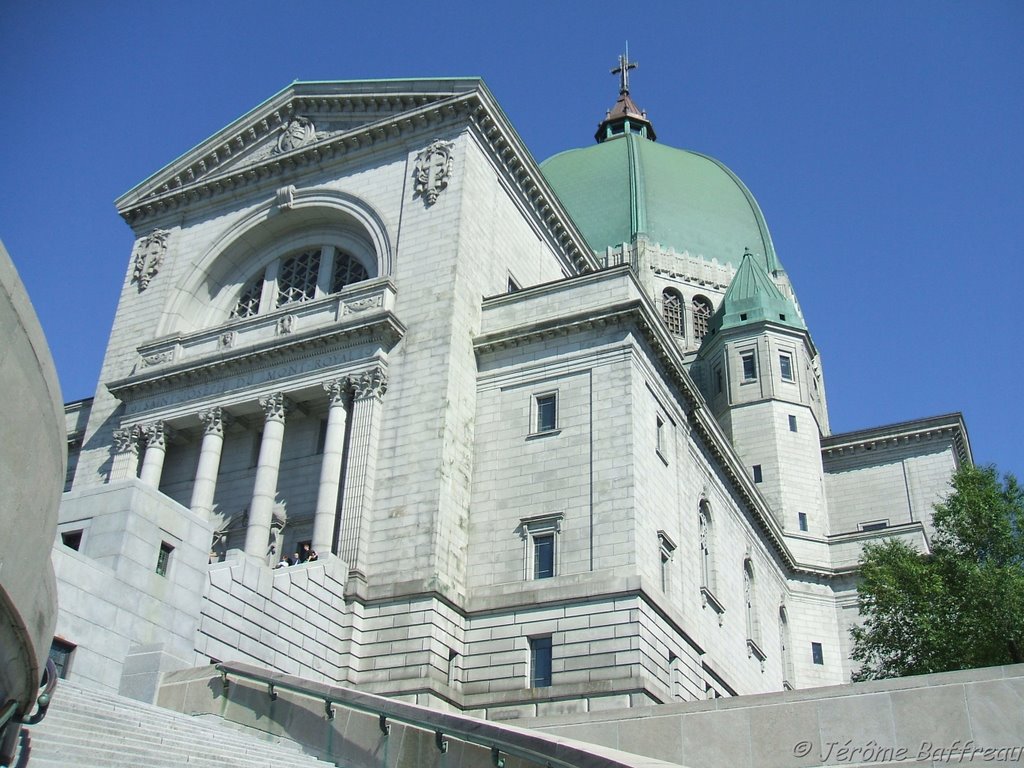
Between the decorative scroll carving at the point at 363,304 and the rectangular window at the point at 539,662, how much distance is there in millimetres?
12273

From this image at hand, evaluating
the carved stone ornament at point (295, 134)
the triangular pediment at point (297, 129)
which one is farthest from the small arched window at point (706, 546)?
the carved stone ornament at point (295, 134)

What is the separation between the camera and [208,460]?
120 ft

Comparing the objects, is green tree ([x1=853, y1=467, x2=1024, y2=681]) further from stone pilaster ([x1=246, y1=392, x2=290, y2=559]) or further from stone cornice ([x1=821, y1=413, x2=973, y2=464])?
stone cornice ([x1=821, y1=413, x2=973, y2=464])

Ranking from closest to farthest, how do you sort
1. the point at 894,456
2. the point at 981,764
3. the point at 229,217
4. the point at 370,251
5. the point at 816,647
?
the point at 981,764 → the point at 370,251 → the point at 229,217 → the point at 816,647 → the point at 894,456

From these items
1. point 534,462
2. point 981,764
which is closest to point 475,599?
→ point 534,462

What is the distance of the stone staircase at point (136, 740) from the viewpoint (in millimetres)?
12719

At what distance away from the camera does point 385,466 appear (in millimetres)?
33562

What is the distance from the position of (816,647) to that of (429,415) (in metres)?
25.4

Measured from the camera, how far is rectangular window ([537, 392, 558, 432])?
3475cm

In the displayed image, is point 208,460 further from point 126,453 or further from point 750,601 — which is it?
point 750,601

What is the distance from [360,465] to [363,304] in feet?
19.7

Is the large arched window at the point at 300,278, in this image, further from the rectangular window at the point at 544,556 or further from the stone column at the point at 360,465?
the rectangular window at the point at 544,556

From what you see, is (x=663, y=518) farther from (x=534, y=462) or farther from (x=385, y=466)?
(x=385, y=466)

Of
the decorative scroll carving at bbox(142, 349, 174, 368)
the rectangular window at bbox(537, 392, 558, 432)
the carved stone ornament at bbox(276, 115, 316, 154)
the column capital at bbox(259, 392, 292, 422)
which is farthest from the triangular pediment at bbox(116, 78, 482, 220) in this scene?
the rectangular window at bbox(537, 392, 558, 432)
